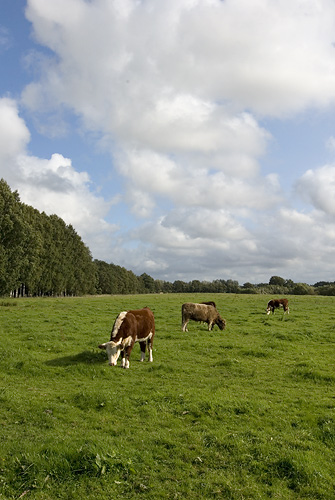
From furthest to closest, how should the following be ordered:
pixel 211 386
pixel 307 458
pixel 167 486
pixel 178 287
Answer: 1. pixel 178 287
2. pixel 211 386
3. pixel 307 458
4. pixel 167 486

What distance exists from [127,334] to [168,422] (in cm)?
601

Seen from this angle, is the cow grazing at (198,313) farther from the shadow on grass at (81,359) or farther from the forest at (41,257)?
the forest at (41,257)

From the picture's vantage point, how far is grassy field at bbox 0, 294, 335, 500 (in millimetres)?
7469

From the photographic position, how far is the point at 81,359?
16.8m

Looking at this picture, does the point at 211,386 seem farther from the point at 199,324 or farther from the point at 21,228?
the point at 21,228

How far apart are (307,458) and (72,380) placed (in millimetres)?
9179

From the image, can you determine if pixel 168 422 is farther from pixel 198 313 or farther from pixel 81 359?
pixel 198 313

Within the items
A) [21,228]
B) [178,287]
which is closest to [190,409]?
[21,228]

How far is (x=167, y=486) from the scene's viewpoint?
736 centimetres

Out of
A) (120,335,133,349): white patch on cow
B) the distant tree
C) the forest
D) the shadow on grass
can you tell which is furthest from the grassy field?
the distant tree

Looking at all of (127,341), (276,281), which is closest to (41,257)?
(127,341)

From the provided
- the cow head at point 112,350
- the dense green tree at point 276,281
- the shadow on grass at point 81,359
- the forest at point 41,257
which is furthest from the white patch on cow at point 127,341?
the dense green tree at point 276,281

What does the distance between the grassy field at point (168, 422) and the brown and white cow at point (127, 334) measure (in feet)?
1.95

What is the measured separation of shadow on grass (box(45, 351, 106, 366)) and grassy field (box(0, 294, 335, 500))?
0.05 m
